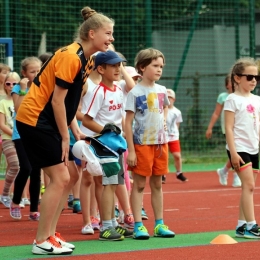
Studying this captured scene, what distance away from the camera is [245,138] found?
8359 millimetres

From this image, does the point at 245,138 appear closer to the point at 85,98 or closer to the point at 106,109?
the point at 106,109

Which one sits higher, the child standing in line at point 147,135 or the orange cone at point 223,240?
the child standing in line at point 147,135

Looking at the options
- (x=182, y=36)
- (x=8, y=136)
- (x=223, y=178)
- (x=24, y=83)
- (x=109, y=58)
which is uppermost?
(x=182, y=36)

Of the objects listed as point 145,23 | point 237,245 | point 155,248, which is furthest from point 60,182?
point 145,23

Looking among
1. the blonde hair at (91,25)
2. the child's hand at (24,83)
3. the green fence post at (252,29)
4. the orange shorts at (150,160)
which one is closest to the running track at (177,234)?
Result: the orange shorts at (150,160)

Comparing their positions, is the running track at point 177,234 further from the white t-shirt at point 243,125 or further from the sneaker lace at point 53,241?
the white t-shirt at point 243,125

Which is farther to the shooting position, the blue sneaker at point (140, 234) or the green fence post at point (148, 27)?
the green fence post at point (148, 27)

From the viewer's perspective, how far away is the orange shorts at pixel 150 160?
8352 mm

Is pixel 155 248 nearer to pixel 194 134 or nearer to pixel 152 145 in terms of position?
pixel 152 145

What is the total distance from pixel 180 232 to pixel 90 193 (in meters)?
1.04

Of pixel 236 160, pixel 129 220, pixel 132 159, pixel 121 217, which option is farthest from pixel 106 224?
pixel 236 160

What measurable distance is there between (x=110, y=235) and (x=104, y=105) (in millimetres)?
1262

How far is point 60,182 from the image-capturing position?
7180mm

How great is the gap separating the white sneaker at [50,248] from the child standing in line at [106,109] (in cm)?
108
